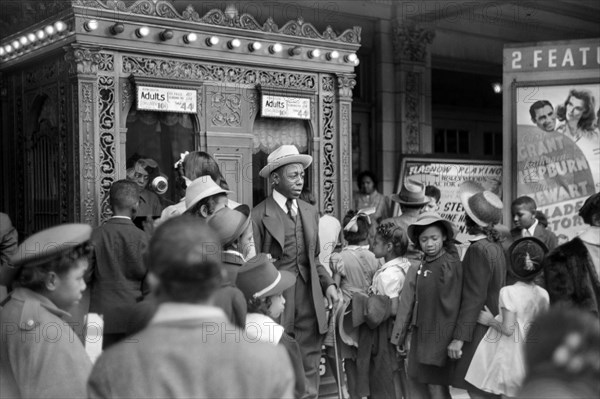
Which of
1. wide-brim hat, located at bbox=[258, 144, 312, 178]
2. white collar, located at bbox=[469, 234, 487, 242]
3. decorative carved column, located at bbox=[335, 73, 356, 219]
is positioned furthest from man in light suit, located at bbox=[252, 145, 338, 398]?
decorative carved column, located at bbox=[335, 73, 356, 219]

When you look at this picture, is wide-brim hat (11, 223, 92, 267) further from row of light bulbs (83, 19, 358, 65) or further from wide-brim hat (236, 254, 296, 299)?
row of light bulbs (83, 19, 358, 65)

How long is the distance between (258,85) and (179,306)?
693cm

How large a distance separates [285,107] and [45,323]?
642 cm

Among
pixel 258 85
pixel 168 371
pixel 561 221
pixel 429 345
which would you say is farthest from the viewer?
pixel 561 221

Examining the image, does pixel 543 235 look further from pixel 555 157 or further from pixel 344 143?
pixel 344 143

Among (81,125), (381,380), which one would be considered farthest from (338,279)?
(81,125)

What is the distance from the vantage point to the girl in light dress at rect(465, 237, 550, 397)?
17.2ft

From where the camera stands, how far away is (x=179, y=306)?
2.31m

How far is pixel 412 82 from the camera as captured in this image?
12227 mm

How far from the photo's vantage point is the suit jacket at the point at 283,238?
575 cm

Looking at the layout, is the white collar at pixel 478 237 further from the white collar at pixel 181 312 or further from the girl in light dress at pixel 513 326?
the white collar at pixel 181 312

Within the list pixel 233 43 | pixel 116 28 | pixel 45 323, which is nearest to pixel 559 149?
pixel 233 43

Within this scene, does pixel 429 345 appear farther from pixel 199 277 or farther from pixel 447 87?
pixel 447 87

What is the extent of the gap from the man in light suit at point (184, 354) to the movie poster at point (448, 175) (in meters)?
8.83
